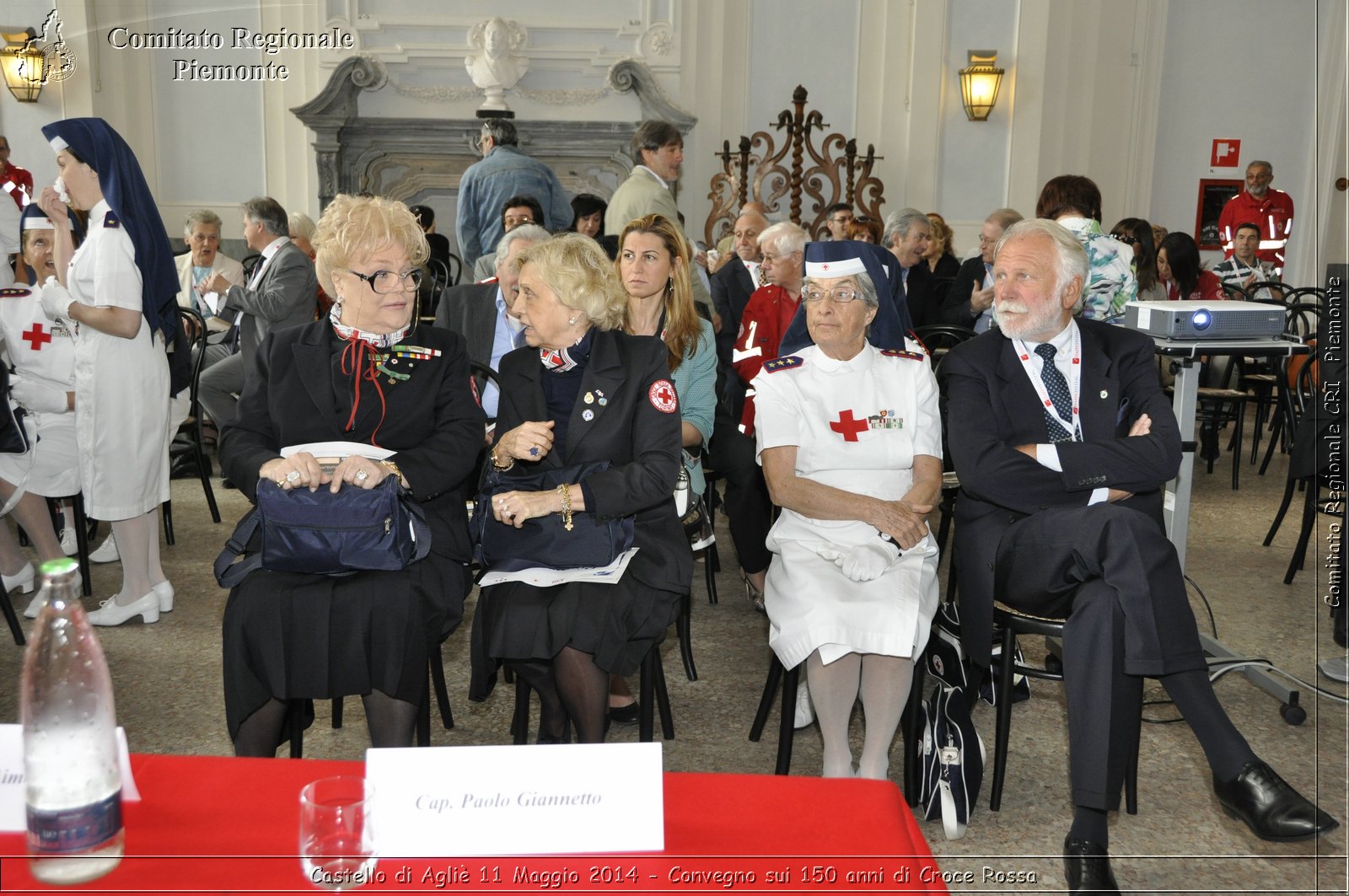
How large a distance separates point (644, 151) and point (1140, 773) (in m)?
3.55

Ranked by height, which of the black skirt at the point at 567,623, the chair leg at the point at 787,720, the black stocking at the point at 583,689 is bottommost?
the chair leg at the point at 787,720

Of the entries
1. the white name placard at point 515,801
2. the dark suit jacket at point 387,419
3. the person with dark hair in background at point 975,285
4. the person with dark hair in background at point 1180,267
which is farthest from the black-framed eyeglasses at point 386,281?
the person with dark hair in background at point 1180,267

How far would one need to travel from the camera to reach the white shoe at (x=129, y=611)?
3.78m

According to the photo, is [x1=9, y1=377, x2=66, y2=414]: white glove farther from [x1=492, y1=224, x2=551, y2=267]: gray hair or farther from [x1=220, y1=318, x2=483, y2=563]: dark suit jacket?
[x1=220, y1=318, x2=483, y2=563]: dark suit jacket

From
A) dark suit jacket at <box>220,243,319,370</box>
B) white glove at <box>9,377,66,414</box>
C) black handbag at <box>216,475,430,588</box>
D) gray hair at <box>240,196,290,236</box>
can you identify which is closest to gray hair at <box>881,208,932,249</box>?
dark suit jacket at <box>220,243,319,370</box>

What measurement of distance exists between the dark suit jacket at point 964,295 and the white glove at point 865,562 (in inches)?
116

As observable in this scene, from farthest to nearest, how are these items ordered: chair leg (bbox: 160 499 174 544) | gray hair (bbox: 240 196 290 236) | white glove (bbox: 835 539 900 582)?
gray hair (bbox: 240 196 290 236)
chair leg (bbox: 160 499 174 544)
white glove (bbox: 835 539 900 582)

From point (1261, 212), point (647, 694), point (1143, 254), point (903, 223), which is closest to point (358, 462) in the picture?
point (647, 694)

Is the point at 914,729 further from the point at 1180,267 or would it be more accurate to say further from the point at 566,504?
the point at 1180,267

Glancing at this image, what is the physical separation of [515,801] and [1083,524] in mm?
1694

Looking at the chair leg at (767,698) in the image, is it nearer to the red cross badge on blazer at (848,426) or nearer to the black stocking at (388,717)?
the red cross badge on blazer at (848,426)

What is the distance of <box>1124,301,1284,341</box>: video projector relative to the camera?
2.89m

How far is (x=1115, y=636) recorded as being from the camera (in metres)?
2.32

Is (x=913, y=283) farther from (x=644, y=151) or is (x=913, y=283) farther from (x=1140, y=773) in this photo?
(x=1140, y=773)
